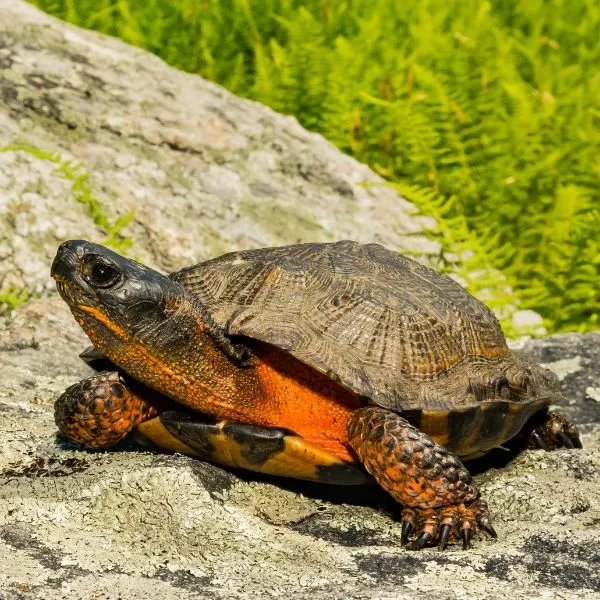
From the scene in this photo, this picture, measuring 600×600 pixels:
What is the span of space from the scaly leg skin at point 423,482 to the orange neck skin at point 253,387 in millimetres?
212

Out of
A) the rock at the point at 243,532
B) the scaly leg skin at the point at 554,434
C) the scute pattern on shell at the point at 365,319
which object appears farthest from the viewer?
the scaly leg skin at the point at 554,434

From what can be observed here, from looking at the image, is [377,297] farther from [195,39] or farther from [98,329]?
[195,39]

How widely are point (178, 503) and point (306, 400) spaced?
0.61 m

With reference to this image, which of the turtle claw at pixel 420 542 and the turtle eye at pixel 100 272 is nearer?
the turtle claw at pixel 420 542

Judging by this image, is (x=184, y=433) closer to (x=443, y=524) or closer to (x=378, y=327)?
(x=378, y=327)

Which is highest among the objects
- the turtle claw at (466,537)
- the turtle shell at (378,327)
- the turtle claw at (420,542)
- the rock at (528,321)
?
the turtle shell at (378,327)

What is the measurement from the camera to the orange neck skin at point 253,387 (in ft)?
11.1

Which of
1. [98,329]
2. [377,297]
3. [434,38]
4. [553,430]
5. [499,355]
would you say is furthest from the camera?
[434,38]

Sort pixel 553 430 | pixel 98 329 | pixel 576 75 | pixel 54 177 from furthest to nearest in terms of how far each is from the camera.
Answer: pixel 576 75 < pixel 54 177 < pixel 553 430 < pixel 98 329

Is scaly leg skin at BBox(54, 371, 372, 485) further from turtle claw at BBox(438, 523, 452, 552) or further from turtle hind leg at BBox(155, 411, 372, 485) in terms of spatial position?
turtle claw at BBox(438, 523, 452, 552)

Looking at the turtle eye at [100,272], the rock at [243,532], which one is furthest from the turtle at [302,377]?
the rock at [243,532]

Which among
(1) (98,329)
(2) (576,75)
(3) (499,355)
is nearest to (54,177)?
(1) (98,329)

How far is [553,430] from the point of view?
13.6ft

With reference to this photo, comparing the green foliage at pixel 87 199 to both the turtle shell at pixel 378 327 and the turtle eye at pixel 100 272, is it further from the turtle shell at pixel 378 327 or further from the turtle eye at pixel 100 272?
the turtle eye at pixel 100 272
